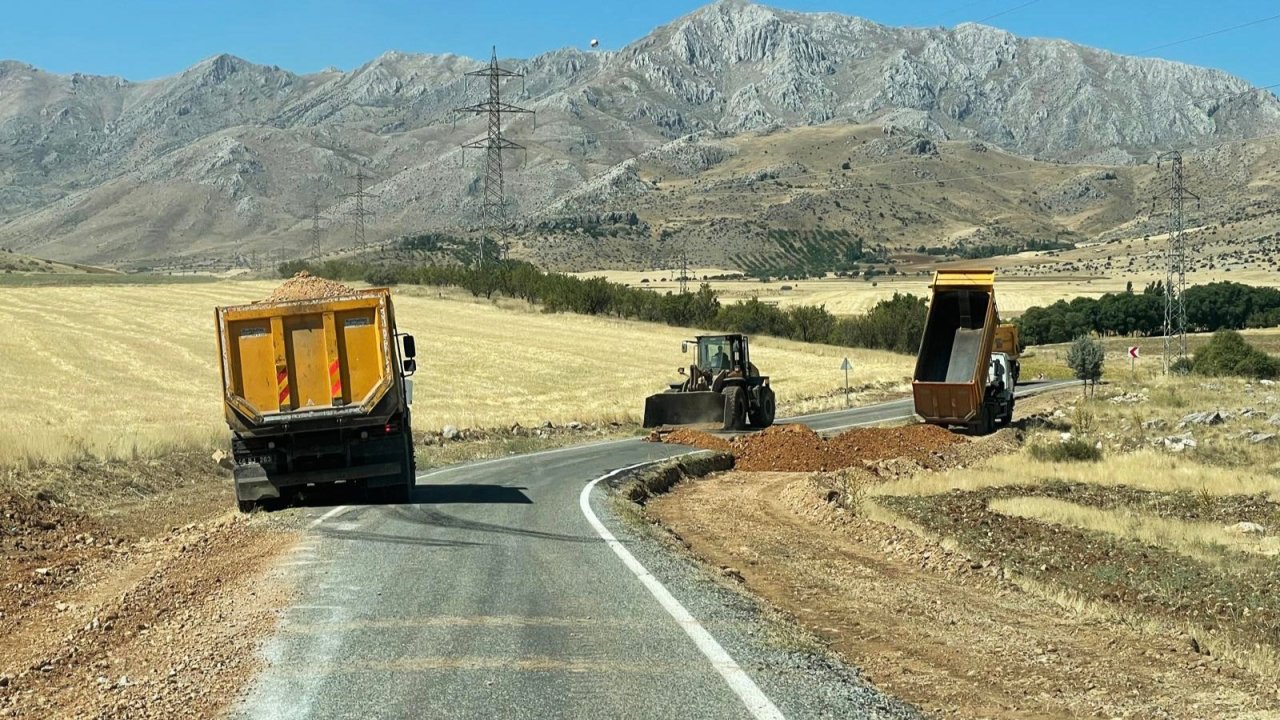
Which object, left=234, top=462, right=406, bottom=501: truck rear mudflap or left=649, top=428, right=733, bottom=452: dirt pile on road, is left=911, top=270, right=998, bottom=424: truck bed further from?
left=234, top=462, right=406, bottom=501: truck rear mudflap

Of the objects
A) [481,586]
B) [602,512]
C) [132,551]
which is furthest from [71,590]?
[602,512]

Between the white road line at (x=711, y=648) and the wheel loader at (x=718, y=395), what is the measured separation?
21.2 meters

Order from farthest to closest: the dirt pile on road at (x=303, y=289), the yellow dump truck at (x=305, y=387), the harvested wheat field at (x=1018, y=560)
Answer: the dirt pile on road at (x=303, y=289) → the yellow dump truck at (x=305, y=387) → the harvested wheat field at (x=1018, y=560)

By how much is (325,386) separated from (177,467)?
8.18 m

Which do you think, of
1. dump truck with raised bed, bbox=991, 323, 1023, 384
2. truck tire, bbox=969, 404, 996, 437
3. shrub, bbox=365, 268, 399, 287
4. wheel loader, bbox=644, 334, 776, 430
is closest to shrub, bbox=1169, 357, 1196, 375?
dump truck with raised bed, bbox=991, 323, 1023, 384

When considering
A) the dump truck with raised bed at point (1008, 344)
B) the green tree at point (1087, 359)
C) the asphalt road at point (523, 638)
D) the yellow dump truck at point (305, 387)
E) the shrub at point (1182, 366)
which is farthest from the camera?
the shrub at point (1182, 366)

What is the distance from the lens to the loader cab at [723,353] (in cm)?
3466

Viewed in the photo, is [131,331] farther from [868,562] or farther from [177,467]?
[868,562]

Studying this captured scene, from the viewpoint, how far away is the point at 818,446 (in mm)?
29266

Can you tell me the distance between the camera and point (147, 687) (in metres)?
7.19

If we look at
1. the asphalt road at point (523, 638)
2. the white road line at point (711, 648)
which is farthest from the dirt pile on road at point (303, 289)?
the white road line at point (711, 648)

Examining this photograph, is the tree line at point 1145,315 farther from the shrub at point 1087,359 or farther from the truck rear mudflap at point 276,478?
the truck rear mudflap at point 276,478

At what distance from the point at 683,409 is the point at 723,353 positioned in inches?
79.2

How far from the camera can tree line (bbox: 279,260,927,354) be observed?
89.1 metres
